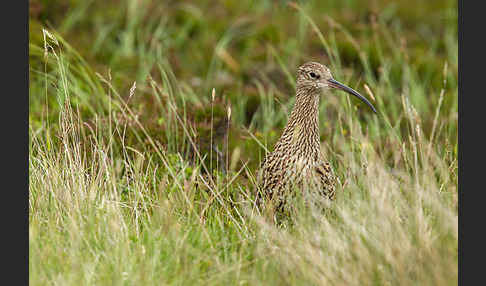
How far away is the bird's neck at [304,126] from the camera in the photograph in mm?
4816

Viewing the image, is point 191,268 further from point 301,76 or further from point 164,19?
point 164,19

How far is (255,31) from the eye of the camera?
10.3 meters

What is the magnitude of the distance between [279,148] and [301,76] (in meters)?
0.52

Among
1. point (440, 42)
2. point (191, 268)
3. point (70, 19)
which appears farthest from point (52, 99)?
point (440, 42)

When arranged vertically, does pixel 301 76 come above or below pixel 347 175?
above

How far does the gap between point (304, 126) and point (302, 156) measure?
0.72 ft

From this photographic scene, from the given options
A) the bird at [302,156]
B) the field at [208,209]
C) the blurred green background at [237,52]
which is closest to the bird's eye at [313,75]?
the bird at [302,156]

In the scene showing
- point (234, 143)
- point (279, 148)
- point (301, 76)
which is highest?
point (301, 76)

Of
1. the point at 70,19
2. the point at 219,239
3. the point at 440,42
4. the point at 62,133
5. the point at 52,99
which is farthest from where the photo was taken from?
the point at 440,42

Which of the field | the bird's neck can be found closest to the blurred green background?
the field

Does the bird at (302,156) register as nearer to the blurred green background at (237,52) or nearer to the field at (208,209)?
the field at (208,209)

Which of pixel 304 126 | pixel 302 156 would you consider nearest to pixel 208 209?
pixel 302 156

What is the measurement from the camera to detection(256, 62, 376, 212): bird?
15.6 ft

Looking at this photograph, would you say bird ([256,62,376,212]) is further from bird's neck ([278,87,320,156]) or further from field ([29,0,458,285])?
field ([29,0,458,285])
